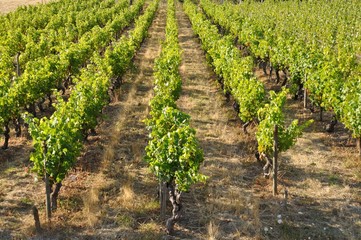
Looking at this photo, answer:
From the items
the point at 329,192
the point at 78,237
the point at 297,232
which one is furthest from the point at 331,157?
the point at 78,237

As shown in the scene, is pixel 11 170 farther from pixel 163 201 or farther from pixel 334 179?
pixel 334 179

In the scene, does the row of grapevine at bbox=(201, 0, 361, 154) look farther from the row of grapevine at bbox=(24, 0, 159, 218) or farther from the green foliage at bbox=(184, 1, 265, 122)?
the row of grapevine at bbox=(24, 0, 159, 218)

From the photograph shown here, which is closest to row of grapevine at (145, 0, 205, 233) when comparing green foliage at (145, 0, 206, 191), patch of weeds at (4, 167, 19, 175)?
green foliage at (145, 0, 206, 191)

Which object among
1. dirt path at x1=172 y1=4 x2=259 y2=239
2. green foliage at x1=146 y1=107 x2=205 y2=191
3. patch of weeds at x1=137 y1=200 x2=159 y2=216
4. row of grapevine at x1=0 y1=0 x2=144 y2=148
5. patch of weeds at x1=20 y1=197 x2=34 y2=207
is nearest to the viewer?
green foliage at x1=146 y1=107 x2=205 y2=191

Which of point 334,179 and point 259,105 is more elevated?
point 259,105

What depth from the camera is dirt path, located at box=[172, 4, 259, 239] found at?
11.1m

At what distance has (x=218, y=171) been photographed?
14.1m

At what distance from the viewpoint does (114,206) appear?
→ 11.9 m

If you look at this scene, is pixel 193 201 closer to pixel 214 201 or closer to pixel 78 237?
pixel 214 201

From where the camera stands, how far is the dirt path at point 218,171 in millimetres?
11117

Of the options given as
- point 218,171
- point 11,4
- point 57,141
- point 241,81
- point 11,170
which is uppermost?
point 11,4

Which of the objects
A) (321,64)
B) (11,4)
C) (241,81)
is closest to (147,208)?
(241,81)

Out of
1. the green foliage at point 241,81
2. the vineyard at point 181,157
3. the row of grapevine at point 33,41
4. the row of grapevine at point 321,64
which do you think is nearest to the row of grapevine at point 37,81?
the vineyard at point 181,157

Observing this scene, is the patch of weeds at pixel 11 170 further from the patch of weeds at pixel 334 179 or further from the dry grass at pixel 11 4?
the dry grass at pixel 11 4
